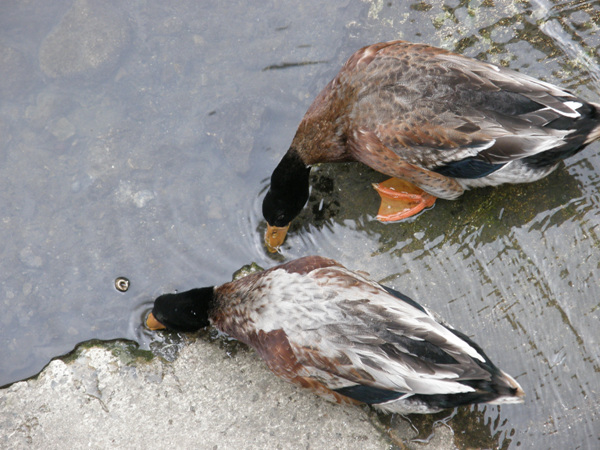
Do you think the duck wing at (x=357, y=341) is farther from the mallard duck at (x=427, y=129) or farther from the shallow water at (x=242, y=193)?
the mallard duck at (x=427, y=129)

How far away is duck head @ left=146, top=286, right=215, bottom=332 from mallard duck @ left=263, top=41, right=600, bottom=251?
0.65 metres

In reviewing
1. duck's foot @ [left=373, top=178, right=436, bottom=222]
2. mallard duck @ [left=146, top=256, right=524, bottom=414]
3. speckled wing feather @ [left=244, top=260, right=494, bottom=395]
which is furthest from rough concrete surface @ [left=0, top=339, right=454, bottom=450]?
duck's foot @ [left=373, top=178, right=436, bottom=222]

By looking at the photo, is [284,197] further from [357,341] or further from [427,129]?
[357,341]

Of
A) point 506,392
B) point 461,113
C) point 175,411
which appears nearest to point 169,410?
point 175,411

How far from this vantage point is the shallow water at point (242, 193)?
165 inches

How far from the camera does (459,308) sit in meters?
4.28

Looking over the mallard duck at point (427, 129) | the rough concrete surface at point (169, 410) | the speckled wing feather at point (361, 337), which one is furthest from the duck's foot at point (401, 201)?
the rough concrete surface at point (169, 410)

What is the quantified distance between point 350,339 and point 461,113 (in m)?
1.60

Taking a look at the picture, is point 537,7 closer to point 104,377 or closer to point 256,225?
point 256,225

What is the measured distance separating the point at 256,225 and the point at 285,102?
1036 millimetres

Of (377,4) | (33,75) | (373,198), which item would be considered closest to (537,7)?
(377,4)

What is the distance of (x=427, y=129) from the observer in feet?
13.1

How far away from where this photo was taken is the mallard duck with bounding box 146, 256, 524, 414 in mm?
3525

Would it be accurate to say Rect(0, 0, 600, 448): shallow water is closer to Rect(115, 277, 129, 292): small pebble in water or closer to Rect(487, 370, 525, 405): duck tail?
Rect(115, 277, 129, 292): small pebble in water
